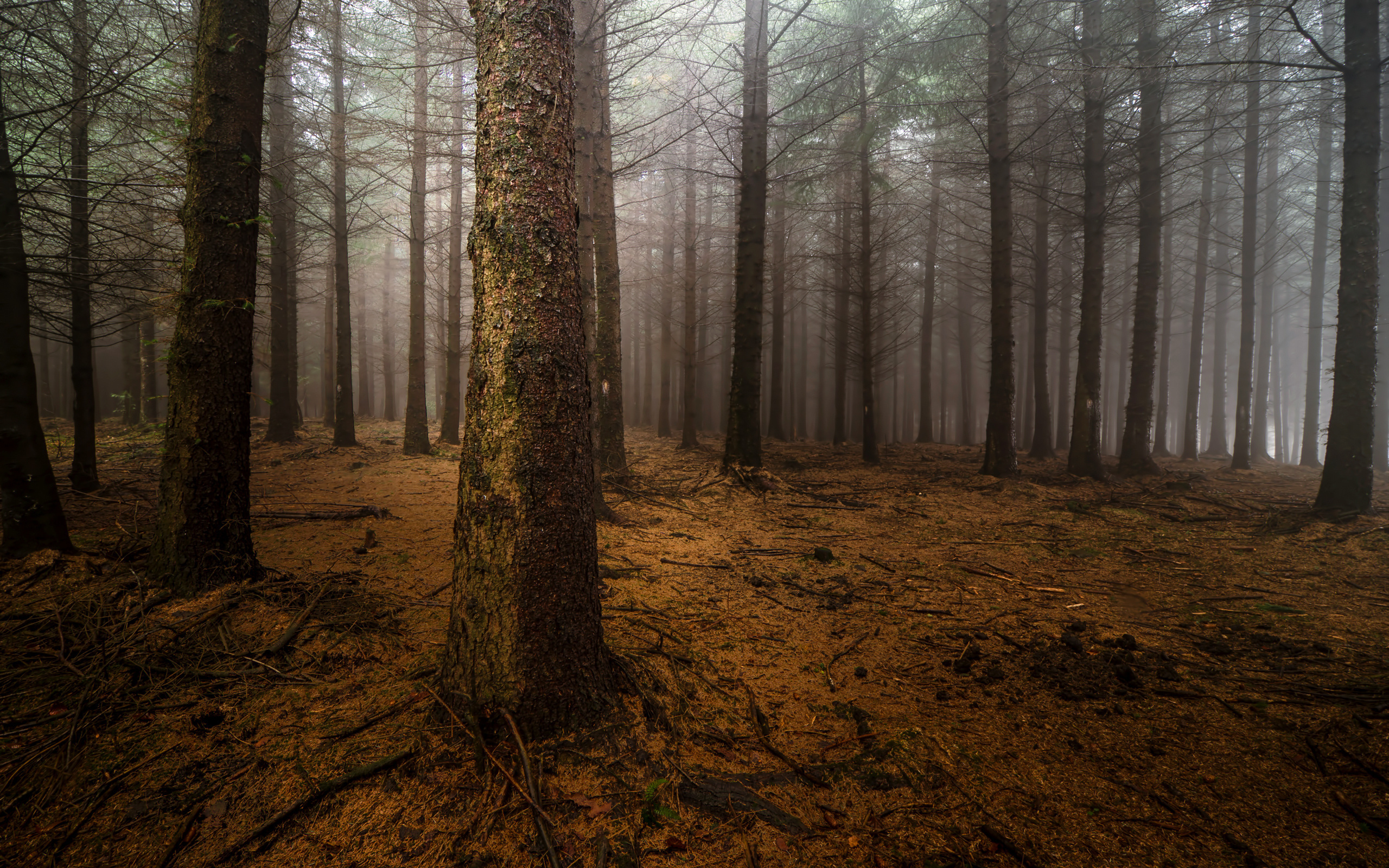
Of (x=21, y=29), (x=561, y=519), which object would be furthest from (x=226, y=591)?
(x=21, y=29)

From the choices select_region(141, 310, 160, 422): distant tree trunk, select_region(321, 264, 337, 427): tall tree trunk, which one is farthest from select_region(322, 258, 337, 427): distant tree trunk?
select_region(141, 310, 160, 422): distant tree trunk

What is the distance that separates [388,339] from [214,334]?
21.7 m

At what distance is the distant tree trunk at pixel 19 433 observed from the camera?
3510mm

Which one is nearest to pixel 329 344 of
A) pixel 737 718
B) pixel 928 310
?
pixel 928 310

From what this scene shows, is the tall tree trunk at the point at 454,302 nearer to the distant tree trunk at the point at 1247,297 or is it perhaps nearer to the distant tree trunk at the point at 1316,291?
the distant tree trunk at the point at 1247,297

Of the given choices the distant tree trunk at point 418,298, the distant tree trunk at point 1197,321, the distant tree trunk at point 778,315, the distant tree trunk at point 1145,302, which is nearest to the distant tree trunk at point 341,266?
the distant tree trunk at point 418,298

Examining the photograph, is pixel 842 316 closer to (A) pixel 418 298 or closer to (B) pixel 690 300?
(B) pixel 690 300

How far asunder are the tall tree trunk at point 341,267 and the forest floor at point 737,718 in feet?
19.7

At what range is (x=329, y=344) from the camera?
18.5 meters

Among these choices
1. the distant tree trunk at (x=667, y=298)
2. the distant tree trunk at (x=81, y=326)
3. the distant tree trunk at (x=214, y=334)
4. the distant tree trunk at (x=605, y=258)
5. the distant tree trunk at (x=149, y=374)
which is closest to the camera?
the distant tree trunk at (x=214, y=334)

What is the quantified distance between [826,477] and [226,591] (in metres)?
8.19

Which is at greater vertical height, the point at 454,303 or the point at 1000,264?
the point at 1000,264

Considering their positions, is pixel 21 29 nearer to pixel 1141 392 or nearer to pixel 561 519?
pixel 561 519

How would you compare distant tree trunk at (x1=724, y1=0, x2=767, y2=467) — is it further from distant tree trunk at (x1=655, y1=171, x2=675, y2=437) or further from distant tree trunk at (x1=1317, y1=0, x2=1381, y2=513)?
distant tree trunk at (x1=655, y1=171, x2=675, y2=437)
